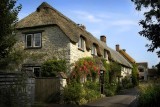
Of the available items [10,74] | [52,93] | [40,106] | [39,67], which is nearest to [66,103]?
[52,93]

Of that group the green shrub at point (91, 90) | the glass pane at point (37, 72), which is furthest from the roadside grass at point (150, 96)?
the glass pane at point (37, 72)

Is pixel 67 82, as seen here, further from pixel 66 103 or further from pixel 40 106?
pixel 40 106

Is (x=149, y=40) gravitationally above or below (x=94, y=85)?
above

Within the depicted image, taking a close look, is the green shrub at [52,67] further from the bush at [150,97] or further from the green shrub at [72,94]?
the bush at [150,97]

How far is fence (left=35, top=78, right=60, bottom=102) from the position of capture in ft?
82.0

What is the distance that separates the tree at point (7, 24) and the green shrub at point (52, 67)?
9751mm

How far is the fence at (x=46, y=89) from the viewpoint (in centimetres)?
2498

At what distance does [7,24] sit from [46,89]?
10.7 metres

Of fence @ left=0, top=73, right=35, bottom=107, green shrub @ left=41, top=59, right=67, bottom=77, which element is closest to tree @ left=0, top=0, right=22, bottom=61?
fence @ left=0, top=73, right=35, bottom=107

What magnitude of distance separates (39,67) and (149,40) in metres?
13.6

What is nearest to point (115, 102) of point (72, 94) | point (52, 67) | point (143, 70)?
point (72, 94)

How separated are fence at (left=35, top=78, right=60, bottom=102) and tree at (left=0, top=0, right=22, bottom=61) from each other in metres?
8.53

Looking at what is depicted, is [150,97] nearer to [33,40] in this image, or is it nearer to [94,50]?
[33,40]

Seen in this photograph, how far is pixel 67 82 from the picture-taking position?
26547mm
